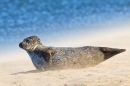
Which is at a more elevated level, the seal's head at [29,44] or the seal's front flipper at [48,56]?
the seal's head at [29,44]

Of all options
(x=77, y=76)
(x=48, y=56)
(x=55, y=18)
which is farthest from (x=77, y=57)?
(x=55, y=18)

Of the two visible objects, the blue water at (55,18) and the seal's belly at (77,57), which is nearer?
the seal's belly at (77,57)

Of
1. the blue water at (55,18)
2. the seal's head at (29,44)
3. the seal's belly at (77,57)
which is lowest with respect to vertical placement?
the seal's belly at (77,57)

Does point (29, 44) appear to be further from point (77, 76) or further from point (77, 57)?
point (77, 76)

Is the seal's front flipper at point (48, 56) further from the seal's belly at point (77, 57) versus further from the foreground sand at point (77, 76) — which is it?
the foreground sand at point (77, 76)

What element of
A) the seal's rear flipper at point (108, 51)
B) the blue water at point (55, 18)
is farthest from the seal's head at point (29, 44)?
the blue water at point (55, 18)

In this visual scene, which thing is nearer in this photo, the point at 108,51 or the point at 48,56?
the point at 48,56

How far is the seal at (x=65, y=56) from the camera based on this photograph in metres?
9.40

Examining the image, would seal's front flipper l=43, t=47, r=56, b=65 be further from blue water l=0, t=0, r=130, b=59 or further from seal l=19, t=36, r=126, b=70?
blue water l=0, t=0, r=130, b=59

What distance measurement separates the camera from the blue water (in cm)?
1694

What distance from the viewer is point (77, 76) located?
8.57m

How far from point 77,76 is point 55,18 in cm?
1298

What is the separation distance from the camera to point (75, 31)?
1767 cm

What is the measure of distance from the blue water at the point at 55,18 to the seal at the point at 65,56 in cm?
459
